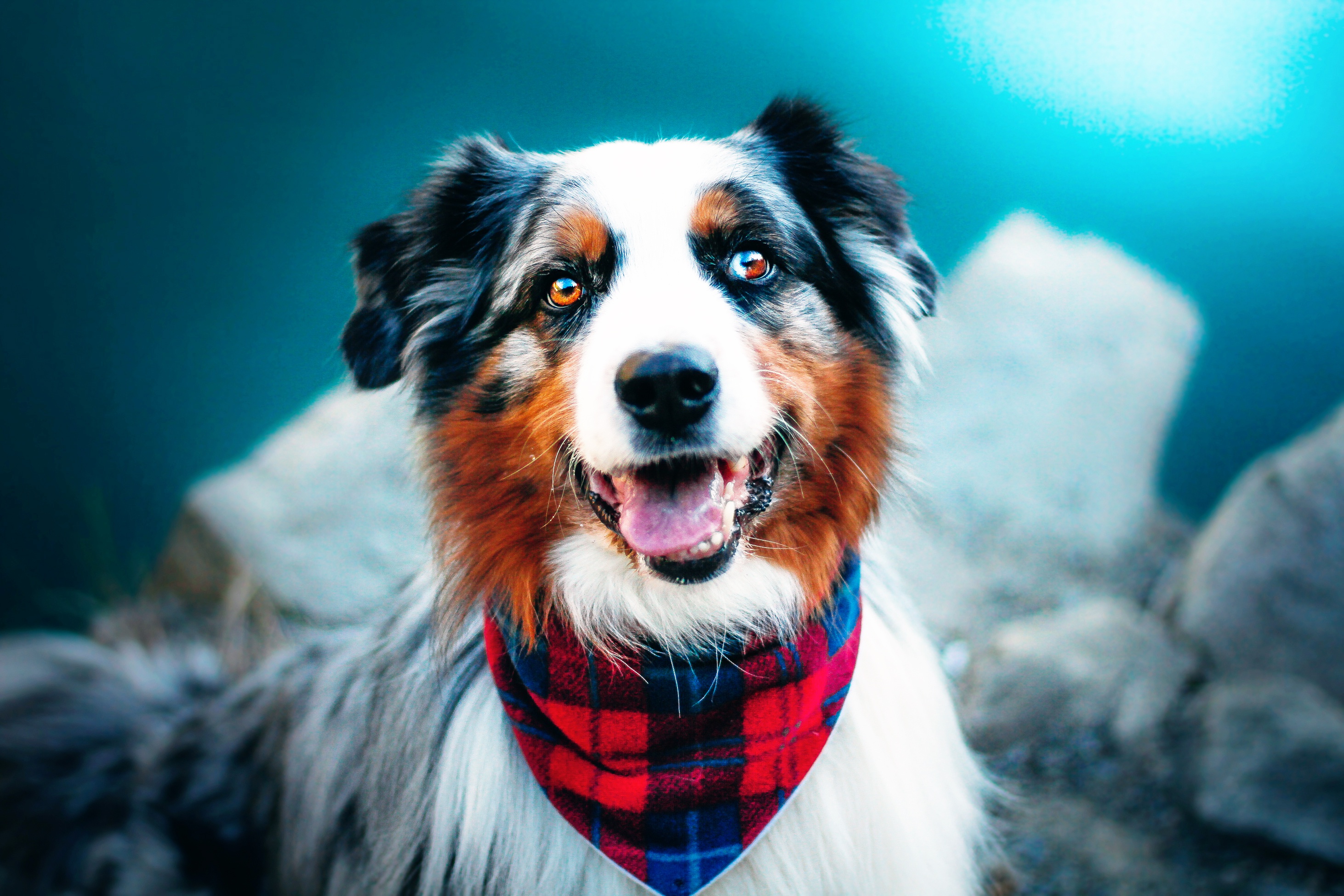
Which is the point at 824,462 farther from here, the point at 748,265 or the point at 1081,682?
the point at 1081,682

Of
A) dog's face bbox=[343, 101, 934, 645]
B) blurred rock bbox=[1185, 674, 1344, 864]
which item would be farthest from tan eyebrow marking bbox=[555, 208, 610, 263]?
blurred rock bbox=[1185, 674, 1344, 864]

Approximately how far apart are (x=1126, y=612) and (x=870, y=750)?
6.05ft

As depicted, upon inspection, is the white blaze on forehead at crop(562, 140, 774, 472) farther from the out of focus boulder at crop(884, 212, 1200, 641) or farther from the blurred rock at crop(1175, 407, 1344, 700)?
the blurred rock at crop(1175, 407, 1344, 700)

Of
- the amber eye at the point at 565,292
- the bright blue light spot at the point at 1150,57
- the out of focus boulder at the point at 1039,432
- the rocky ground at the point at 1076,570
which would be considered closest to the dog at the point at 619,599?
the amber eye at the point at 565,292

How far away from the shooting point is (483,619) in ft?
6.53

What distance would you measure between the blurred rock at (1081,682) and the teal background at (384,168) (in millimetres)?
742

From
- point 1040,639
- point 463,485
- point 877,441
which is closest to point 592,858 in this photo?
point 463,485

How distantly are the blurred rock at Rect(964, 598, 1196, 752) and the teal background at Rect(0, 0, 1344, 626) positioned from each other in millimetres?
742

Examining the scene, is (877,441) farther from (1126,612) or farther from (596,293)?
(1126,612)

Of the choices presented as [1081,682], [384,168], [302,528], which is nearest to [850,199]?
[384,168]

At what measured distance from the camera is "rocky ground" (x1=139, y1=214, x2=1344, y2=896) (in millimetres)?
2529

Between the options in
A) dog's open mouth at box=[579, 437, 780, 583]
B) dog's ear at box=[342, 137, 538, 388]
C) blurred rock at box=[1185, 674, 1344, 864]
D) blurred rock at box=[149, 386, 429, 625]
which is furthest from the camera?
blurred rock at box=[149, 386, 429, 625]

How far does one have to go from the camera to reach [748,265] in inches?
74.6

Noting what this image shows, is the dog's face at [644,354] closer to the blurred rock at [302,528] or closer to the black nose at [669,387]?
the black nose at [669,387]
